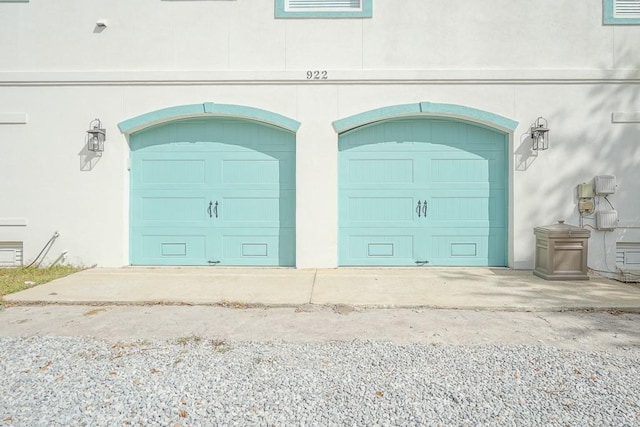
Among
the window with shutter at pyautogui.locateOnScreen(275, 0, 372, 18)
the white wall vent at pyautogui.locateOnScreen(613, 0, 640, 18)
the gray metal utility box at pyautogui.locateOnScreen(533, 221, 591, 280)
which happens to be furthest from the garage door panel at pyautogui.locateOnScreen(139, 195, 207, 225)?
the white wall vent at pyautogui.locateOnScreen(613, 0, 640, 18)

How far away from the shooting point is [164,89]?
748 centimetres

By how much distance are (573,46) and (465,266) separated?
4727mm

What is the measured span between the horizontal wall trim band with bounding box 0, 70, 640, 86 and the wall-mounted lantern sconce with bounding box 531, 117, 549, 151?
0.80m

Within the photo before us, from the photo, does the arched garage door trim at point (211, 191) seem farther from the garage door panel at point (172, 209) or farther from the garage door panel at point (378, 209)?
the garage door panel at point (378, 209)

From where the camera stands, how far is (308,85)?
7.38 metres

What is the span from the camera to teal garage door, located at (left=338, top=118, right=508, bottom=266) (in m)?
7.49

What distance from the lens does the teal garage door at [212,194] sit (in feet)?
24.8

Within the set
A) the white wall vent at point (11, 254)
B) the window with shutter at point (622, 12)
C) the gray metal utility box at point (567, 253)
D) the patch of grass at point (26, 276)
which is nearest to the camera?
the patch of grass at point (26, 276)

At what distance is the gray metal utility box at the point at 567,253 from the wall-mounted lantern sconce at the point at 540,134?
173cm

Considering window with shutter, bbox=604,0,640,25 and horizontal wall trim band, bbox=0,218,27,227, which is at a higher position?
window with shutter, bbox=604,0,640,25

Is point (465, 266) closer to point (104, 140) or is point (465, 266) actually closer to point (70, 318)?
point (70, 318)

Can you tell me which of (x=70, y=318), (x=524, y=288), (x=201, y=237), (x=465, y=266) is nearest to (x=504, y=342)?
(x=524, y=288)

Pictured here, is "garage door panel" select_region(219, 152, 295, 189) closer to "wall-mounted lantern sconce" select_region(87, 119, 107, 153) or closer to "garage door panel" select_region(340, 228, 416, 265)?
"garage door panel" select_region(340, 228, 416, 265)

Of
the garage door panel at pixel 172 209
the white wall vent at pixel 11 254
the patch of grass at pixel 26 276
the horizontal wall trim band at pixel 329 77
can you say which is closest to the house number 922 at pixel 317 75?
the horizontal wall trim band at pixel 329 77
